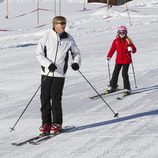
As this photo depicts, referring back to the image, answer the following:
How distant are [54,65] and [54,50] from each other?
0.26 m

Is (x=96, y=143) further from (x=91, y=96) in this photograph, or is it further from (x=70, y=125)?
(x=91, y=96)

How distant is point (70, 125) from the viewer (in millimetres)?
8188

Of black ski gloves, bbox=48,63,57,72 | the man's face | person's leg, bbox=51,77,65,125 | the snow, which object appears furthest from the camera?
person's leg, bbox=51,77,65,125

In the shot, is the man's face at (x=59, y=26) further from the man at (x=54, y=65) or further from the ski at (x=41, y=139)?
the ski at (x=41, y=139)

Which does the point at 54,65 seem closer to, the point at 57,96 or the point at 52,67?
the point at 52,67

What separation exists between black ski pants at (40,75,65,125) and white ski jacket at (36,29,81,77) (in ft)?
0.33

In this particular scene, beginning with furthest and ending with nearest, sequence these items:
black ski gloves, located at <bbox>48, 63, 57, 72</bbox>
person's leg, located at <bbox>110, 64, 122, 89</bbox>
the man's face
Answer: person's leg, located at <bbox>110, 64, 122, 89</bbox>, the man's face, black ski gloves, located at <bbox>48, 63, 57, 72</bbox>

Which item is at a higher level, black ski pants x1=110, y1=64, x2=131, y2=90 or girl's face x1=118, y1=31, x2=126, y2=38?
girl's face x1=118, y1=31, x2=126, y2=38

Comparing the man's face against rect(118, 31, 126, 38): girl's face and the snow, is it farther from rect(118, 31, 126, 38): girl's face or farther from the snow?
rect(118, 31, 126, 38): girl's face

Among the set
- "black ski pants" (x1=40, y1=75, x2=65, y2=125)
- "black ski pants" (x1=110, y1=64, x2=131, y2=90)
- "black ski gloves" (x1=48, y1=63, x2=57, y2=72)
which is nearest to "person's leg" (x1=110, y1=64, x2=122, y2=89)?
"black ski pants" (x1=110, y1=64, x2=131, y2=90)

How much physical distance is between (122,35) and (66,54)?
12.0ft

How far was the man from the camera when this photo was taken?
23.2 ft

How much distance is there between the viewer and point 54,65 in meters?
6.95

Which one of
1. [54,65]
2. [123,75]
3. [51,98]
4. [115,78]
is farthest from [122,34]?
[54,65]
